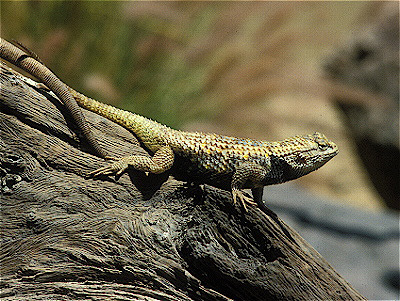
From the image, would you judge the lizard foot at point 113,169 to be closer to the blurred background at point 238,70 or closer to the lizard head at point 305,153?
the lizard head at point 305,153

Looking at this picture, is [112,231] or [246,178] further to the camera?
[246,178]

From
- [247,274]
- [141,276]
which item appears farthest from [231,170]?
[141,276]

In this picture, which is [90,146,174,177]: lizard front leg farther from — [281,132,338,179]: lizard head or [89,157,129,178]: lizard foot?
[281,132,338,179]: lizard head

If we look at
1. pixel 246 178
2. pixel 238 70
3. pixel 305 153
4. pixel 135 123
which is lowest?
pixel 246 178

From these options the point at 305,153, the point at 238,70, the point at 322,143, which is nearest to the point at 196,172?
the point at 305,153

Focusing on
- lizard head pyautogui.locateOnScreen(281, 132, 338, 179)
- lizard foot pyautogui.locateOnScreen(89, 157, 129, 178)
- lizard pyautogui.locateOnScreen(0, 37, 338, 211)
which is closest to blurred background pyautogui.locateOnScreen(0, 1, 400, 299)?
lizard pyautogui.locateOnScreen(0, 37, 338, 211)

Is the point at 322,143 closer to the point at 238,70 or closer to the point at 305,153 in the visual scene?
the point at 305,153

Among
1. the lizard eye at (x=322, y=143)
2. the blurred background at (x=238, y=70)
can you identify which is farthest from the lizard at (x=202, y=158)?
the blurred background at (x=238, y=70)
